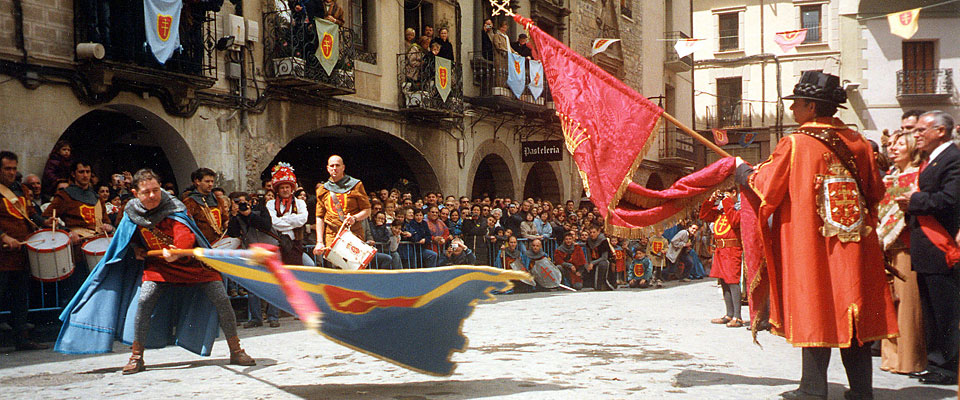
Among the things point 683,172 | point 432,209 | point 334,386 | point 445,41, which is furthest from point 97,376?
point 683,172

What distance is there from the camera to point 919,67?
3653 centimetres

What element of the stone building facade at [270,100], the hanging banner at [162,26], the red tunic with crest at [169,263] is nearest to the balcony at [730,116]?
the stone building facade at [270,100]

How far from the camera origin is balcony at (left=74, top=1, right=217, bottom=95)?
12.5m

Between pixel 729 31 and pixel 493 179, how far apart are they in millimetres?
22824

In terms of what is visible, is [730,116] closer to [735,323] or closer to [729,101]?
[729,101]

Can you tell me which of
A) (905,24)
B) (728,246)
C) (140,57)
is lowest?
(728,246)

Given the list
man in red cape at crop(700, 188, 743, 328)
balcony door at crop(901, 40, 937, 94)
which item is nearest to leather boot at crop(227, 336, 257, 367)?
man in red cape at crop(700, 188, 743, 328)

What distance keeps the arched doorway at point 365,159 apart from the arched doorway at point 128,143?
4.11 meters

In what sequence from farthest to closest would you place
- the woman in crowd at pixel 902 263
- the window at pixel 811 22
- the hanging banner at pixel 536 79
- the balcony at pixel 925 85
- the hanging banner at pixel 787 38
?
the window at pixel 811 22, the balcony at pixel 925 85, the hanging banner at pixel 787 38, the hanging banner at pixel 536 79, the woman in crowd at pixel 902 263

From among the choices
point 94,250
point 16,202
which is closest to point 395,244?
point 94,250

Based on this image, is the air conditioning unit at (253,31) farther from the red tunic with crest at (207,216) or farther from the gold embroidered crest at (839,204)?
the gold embroidered crest at (839,204)

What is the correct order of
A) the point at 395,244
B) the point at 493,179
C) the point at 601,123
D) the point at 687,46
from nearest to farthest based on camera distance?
1. the point at 601,123
2. the point at 395,244
3. the point at 493,179
4. the point at 687,46

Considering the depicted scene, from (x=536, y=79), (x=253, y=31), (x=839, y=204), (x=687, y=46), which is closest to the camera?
(x=839, y=204)

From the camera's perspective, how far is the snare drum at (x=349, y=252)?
916cm
